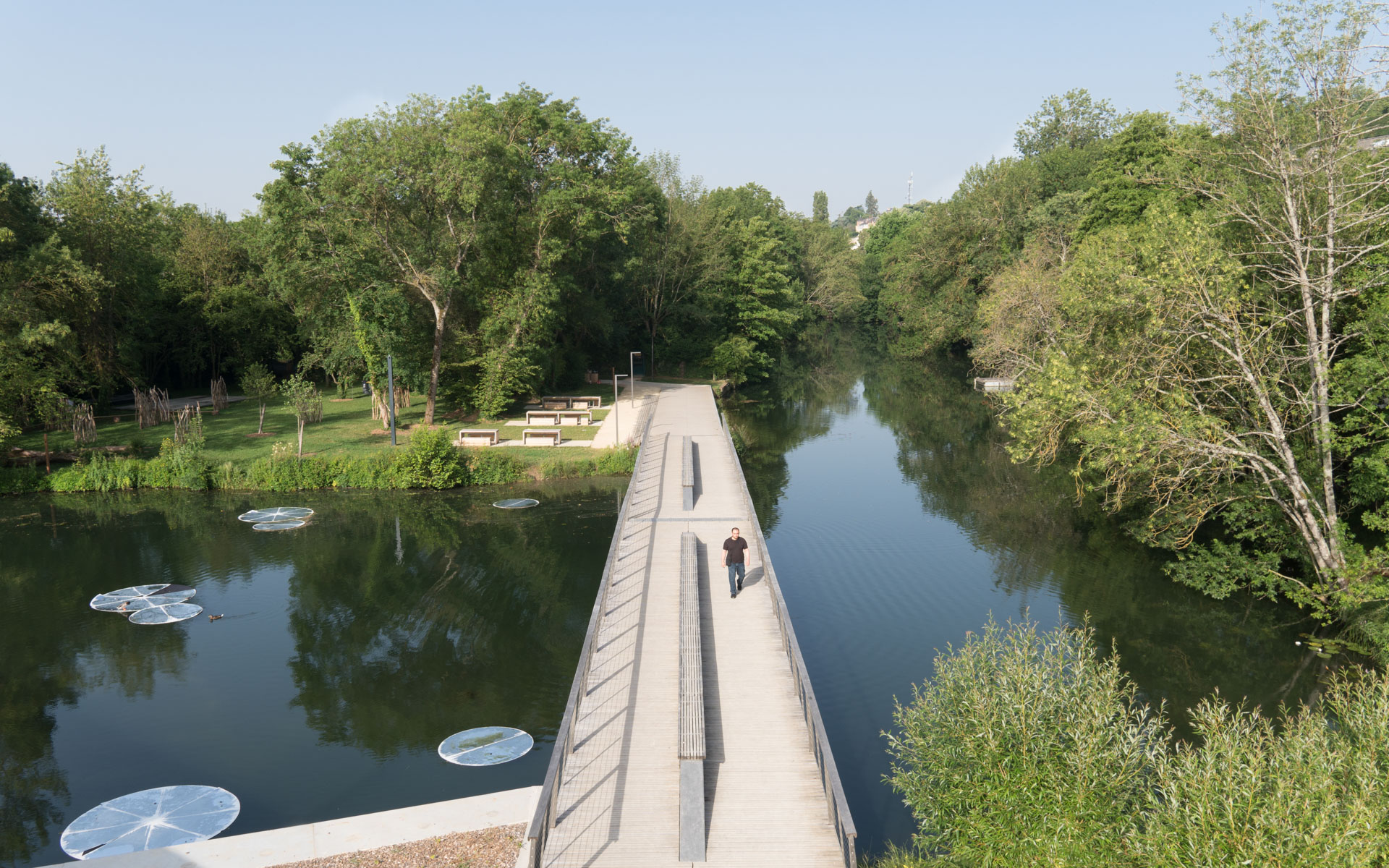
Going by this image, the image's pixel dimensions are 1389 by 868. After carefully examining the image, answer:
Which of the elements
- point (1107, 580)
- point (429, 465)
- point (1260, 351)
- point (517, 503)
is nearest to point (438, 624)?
point (517, 503)

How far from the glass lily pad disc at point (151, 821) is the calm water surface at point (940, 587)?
979cm

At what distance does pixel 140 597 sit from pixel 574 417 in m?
21.6

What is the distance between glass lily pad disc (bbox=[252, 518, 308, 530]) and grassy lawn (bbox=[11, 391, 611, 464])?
5.67 m

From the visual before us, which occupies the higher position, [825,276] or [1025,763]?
[825,276]

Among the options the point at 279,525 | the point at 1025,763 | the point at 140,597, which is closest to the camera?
the point at 1025,763

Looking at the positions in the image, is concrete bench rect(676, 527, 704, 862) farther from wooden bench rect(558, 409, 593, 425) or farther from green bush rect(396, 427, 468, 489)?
wooden bench rect(558, 409, 593, 425)

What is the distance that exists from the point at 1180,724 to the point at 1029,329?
75.4 ft

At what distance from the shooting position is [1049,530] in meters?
27.7

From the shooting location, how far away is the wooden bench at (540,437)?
36.7 metres

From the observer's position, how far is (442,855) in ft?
36.4

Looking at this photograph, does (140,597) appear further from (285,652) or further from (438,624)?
(438,624)

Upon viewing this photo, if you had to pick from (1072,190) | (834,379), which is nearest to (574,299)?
(834,379)

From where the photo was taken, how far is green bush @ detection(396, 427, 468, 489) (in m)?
32.6

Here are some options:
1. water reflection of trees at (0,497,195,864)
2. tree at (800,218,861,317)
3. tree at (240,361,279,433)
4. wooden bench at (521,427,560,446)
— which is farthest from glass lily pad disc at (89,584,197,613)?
tree at (800,218,861,317)
